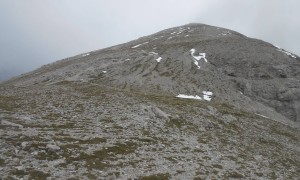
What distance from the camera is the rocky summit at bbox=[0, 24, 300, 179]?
27141 millimetres

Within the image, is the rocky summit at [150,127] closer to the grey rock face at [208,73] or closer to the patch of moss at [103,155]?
the patch of moss at [103,155]

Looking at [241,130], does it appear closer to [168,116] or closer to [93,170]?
[168,116]

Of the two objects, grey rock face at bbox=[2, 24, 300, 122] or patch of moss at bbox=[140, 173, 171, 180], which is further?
grey rock face at bbox=[2, 24, 300, 122]

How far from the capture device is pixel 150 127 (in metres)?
44.8

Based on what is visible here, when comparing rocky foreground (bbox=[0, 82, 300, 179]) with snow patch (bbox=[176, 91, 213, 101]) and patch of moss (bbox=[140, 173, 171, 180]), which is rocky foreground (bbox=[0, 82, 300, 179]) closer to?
patch of moss (bbox=[140, 173, 171, 180])

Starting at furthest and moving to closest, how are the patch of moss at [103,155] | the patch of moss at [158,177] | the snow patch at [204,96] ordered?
1. the snow patch at [204,96]
2. the patch of moss at [103,155]
3. the patch of moss at [158,177]

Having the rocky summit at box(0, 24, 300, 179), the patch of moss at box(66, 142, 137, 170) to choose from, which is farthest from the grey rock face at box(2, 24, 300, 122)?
the patch of moss at box(66, 142, 137, 170)

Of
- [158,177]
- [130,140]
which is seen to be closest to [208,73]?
[130,140]

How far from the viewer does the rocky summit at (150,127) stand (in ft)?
89.0

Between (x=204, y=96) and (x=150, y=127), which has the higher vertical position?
(x=150, y=127)

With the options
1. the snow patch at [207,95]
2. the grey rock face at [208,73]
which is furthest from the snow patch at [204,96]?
the grey rock face at [208,73]

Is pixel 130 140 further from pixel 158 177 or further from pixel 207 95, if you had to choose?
pixel 207 95

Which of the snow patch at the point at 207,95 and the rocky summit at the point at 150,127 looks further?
the snow patch at the point at 207,95

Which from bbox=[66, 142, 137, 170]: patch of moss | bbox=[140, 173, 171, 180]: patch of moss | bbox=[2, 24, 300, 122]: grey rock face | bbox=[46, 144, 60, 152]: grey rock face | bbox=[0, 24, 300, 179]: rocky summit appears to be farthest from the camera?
bbox=[2, 24, 300, 122]: grey rock face
